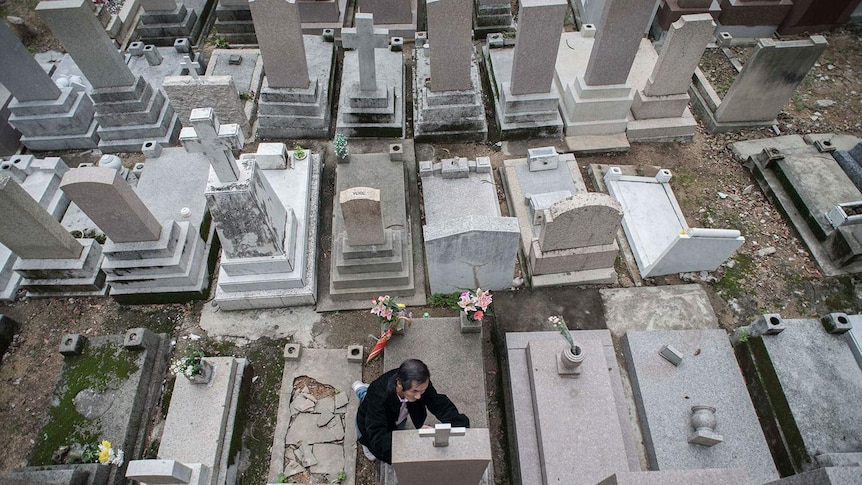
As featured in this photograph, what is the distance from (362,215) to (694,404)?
4265mm

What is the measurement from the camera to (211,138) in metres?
4.83

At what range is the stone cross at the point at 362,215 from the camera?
A: 5.46 meters

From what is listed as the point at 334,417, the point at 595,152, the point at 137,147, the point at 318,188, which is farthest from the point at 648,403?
the point at 137,147

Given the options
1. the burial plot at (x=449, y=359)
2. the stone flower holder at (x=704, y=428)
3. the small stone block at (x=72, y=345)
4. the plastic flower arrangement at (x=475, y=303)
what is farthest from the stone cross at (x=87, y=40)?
the stone flower holder at (x=704, y=428)

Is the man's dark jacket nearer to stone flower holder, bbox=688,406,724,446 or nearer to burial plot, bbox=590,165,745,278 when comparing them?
stone flower holder, bbox=688,406,724,446

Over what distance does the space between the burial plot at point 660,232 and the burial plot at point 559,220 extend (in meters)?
0.54

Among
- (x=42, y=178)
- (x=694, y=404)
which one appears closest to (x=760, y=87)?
(x=694, y=404)

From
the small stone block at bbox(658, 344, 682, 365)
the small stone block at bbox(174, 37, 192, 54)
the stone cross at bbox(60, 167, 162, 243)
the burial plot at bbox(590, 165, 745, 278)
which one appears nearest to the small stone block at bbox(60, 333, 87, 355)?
the stone cross at bbox(60, 167, 162, 243)

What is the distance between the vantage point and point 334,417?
18.0 feet

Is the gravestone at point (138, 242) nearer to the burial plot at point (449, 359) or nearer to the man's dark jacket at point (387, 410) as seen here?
the burial plot at point (449, 359)

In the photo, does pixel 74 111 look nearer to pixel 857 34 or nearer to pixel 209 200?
pixel 209 200

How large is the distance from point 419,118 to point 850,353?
6.44 m

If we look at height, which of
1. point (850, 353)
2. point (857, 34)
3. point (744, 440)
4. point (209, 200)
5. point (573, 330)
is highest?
point (857, 34)

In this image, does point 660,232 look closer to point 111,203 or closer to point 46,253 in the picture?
point 111,203
